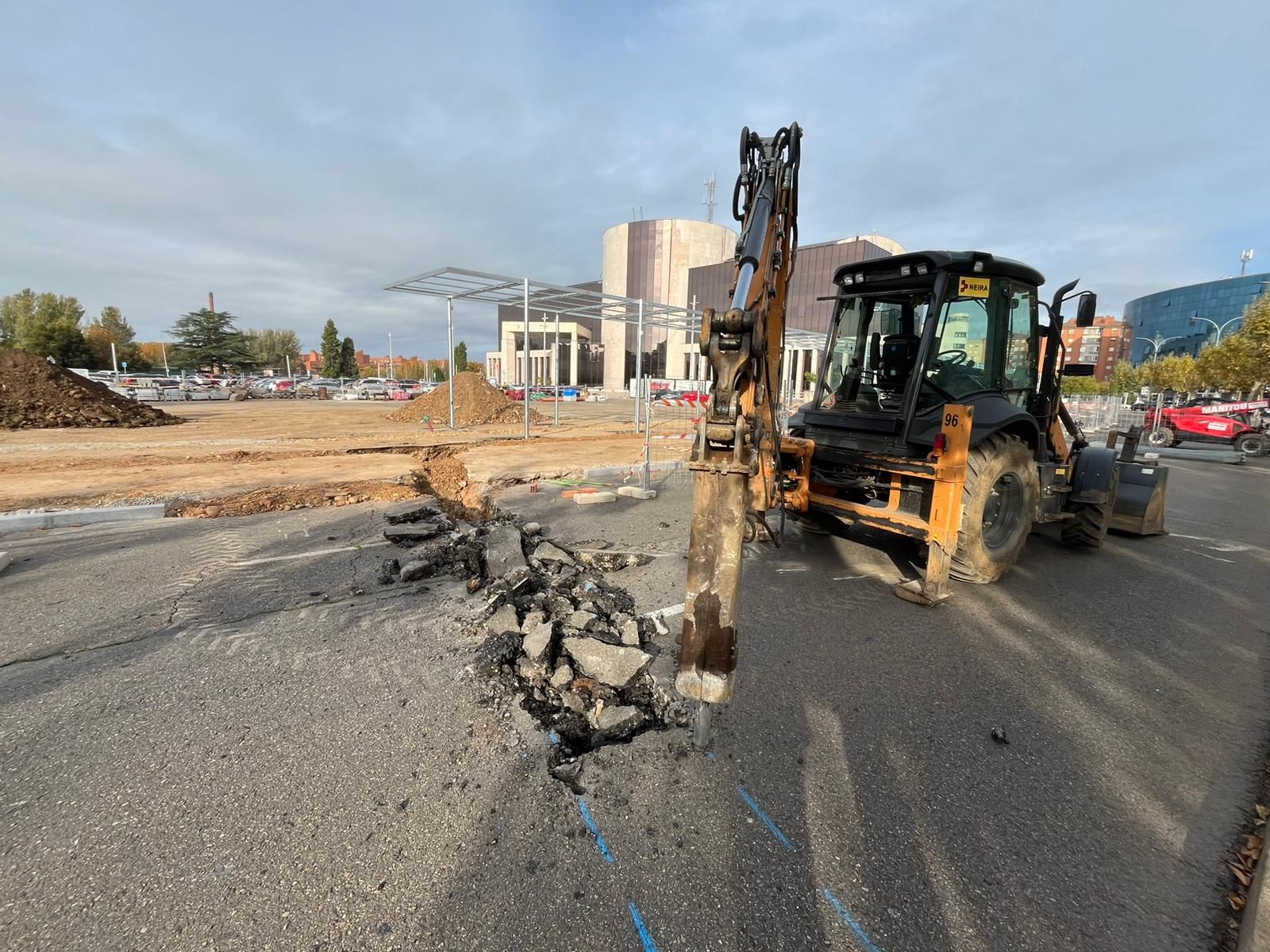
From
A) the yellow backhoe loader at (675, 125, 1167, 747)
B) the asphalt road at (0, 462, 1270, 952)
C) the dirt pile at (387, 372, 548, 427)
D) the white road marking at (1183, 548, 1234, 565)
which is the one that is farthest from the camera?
the dirt pile at (387, 372, 548, 427)

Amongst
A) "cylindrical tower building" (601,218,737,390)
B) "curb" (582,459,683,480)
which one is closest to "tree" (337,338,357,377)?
"cylindrical tower building" (601,218,737,390)

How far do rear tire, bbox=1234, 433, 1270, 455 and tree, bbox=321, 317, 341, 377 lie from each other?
300ft

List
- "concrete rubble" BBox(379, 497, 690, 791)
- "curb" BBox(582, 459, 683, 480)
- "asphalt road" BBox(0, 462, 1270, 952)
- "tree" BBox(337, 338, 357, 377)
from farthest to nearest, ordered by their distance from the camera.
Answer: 1. "tree" BBox(337, 338, 357, 377)
2. "curb" BBox(582, 459, 683, 480)
3. "concrete rubble" BBox(379, 497, 690, 791)
4. "asphalt road" BBox(0, 462, 1270, 952)

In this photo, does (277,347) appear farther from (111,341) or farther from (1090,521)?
(1090,521)

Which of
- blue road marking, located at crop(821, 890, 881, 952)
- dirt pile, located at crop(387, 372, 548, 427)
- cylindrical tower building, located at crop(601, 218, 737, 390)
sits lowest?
blue road marking, located at crop(821, 890, 881, 952)

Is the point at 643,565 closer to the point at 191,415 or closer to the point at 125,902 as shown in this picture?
the point at 125,902

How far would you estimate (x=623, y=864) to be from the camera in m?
2.13

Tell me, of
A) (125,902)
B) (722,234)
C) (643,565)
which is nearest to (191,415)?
(643,565)

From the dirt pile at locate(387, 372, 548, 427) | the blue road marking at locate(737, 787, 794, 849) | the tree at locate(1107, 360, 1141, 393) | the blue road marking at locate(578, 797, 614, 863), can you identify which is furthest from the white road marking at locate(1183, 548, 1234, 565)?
the tree at locate(1107, 360, 1141, 393)

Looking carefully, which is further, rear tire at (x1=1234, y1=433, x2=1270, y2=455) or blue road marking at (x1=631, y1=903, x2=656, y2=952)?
rear tire at (x1=1234, y1=433, x2=1270, y2=455)

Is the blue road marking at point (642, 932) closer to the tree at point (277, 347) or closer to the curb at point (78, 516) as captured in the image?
the curb at point (78, 516)

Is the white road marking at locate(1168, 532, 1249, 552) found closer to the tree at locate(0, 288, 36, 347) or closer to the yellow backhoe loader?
the yellow backhoe loader

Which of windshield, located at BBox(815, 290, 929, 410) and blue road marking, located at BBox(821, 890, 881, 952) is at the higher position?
windshield, located at BBox(815, 290, 929, 410)

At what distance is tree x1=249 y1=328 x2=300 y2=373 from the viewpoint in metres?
90.4
